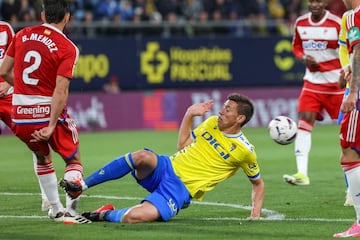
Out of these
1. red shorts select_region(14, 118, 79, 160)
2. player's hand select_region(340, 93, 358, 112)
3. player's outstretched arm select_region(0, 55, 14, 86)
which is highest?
player's outstretched arm select_region(0, 55, 14, 86)

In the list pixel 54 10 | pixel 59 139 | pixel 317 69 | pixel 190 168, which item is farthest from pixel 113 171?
pixel 317 69

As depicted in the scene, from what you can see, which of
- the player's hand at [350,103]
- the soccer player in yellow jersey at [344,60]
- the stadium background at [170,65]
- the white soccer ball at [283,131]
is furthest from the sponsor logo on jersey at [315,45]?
the stadium background at [170,65]

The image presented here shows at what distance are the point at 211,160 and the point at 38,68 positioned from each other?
204cm

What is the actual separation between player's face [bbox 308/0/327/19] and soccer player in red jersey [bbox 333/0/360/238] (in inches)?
194

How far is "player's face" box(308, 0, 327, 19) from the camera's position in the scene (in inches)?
541

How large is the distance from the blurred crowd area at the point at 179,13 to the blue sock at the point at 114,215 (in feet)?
52.2

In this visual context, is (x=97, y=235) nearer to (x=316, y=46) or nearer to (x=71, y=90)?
(x=316, y=46)

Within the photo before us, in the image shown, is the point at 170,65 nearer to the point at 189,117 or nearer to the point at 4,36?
the point at 4,36

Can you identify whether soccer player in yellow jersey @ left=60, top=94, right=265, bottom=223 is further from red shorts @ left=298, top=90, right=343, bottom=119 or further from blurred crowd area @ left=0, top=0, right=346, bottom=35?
blurred crowd area @ left=0, top=0, right=346, bottom=35

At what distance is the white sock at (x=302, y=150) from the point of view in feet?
44.1

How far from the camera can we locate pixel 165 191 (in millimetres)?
9461

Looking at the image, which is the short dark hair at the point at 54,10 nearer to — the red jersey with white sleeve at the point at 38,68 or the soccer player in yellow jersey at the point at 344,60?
the red jersey with white sleeve at the point at 38,68

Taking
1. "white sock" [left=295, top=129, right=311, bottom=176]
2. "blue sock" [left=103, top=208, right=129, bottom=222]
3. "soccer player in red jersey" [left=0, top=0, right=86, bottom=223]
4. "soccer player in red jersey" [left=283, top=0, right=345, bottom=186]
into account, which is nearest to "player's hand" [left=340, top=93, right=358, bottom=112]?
"blue sock" [left=103, top=208, right=129, bottom=222]

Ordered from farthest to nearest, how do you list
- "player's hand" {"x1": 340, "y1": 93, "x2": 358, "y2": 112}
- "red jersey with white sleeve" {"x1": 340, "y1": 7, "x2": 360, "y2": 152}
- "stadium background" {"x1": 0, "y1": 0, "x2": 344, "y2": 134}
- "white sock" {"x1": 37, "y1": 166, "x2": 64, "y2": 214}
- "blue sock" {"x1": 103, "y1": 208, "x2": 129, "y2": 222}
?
"stadium background" {"x1": 0, "y1": 0, "x2": 344, "y2": 134}, "white sock" {"x1": 37, "y1": 166, "x2": 64, "y2": 214}, "blue sock" {"x1": 103, "y1": 208, "x2": 129, "y2": 222}, "red jersey with white sleeve" {"x1": 340, "y1": 7, "x2": 360, "y2": 152}, "player's hand" {"x1": 340, "y1": 93, "x2": 358, "y2": 112}
